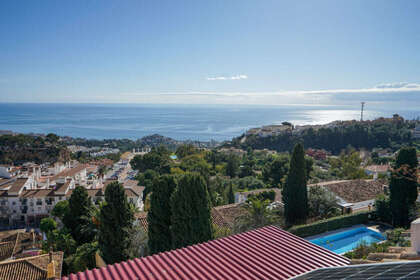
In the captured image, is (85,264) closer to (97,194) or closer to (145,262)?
(145,262)

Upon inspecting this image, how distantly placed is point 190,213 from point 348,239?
8.73 meters

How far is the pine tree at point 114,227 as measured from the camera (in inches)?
382

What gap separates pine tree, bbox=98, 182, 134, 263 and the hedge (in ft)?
21.8

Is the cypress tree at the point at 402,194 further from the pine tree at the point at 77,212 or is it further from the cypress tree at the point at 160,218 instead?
the pine tree at the point at 77,212

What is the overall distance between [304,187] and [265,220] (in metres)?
2.78

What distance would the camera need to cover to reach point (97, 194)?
25125mm

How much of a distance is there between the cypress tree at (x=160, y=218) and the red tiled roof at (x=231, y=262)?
4.55 meters

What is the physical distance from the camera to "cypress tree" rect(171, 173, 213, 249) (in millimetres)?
8133

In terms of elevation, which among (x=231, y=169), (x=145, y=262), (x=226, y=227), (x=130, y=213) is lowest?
(x=231, y=169)

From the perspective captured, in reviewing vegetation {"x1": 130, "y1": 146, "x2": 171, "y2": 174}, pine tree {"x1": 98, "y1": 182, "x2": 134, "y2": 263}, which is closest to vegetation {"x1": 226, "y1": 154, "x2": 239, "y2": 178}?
vegetation {"x1": 130, "y1": 146, "x2": 171, "y2": 174}

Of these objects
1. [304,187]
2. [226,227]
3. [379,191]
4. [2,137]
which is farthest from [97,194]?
[2,137]

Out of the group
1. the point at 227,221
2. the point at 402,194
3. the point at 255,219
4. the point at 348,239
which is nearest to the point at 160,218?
the point at 255,219

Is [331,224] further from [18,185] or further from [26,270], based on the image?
[18,185]

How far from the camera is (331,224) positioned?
43.1 ft
